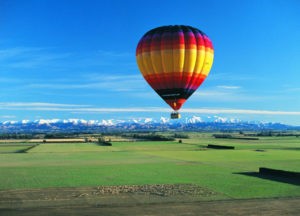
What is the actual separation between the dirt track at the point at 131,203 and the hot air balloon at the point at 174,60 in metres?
20.9

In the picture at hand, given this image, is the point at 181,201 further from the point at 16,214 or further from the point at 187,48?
the point at 187,48

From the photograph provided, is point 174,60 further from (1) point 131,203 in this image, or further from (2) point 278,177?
(1) point 131,203

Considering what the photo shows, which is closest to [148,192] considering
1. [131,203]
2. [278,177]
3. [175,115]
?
[131,203]

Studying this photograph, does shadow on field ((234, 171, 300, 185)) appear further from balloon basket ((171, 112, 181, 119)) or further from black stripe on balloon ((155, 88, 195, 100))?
black stripe on balloon ((155, 88, 195, 100))

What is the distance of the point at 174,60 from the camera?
5781cm

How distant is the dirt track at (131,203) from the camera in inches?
1213

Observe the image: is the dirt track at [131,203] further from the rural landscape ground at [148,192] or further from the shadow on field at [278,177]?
the shadow on field at [278,177]

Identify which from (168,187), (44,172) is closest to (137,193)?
(168,187)

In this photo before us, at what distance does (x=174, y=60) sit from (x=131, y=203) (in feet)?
89.8

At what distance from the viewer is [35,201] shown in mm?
34656

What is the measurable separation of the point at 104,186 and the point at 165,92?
814 inches

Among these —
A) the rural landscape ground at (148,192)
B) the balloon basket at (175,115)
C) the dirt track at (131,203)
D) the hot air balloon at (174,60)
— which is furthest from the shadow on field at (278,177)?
the hot air balloon at (174,60)

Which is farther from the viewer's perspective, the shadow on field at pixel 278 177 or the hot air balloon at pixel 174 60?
the hot air balloon at pixel 174 60

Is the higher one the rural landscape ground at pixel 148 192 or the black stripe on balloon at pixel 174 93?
the black stripe on balloon at pixel 174 93
